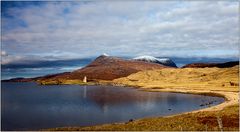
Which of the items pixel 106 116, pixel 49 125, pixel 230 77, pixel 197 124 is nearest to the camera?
pixel 197 124

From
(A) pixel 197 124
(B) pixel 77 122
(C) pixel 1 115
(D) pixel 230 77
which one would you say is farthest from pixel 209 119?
(D) pixel 230 77

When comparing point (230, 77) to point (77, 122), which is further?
point (230, 77)

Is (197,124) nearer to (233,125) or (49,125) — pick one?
(233,125)

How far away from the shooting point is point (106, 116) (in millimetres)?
67062

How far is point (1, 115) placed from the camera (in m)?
70.2

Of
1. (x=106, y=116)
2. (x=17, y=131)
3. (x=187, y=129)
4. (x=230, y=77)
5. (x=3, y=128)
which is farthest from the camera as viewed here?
(x=230, y=77)

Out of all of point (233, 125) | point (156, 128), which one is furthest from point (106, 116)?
point (233, 125)

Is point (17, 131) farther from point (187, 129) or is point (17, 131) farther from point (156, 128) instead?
point (187, 129)

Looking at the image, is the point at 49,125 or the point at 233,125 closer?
the point at 233,125

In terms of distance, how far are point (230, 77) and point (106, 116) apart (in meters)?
139

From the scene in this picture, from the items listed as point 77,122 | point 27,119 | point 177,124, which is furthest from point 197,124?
point 27,119

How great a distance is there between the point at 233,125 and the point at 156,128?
10001 mm

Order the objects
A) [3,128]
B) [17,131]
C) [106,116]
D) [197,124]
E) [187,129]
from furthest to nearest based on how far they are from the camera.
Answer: [106,116] < [3,128] < [17,131] < [197,124] < [187,129]

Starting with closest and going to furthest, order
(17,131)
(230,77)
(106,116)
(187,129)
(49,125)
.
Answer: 1. (187,129)
2. (17,131)
3. (49,125)
4. (106,116)
5. (230,77)
